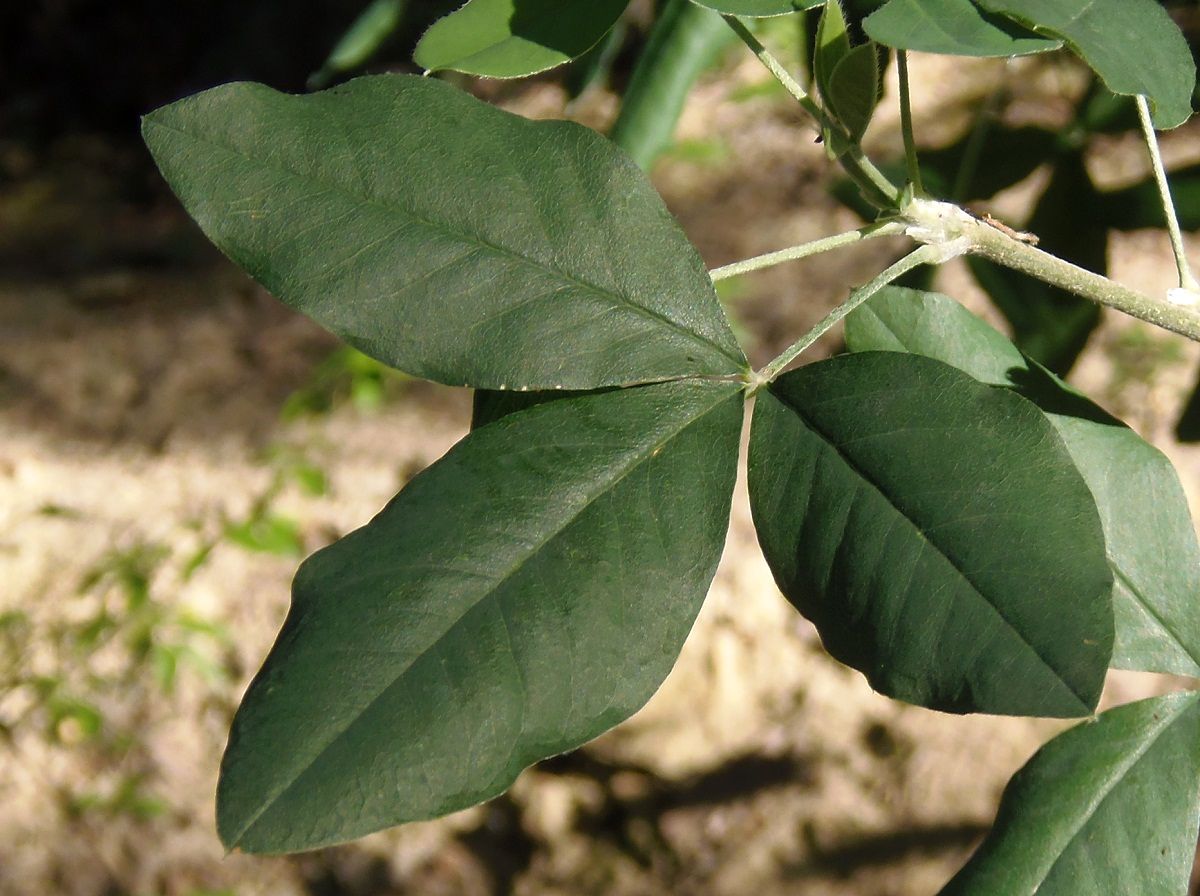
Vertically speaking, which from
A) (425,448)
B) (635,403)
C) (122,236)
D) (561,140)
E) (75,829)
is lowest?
(75,829)

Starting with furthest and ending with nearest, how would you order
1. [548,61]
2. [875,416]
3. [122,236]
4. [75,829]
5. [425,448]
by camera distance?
[122,236], [425,448], [75,829], [548,61], [875,416]

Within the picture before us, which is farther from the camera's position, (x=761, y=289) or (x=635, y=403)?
(x=761, y=289)

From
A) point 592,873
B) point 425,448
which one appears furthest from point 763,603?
point 425,448

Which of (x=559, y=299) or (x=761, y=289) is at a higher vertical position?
(x=559, y=299)

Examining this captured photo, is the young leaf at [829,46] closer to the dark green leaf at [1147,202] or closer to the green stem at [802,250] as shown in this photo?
the green stem at [802,250]

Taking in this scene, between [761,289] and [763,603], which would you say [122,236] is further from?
[763,603]

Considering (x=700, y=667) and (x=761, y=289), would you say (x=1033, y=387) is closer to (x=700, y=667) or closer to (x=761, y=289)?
(x=700, y=667)

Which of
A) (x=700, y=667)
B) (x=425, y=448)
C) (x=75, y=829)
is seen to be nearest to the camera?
(x=700, y=667)
